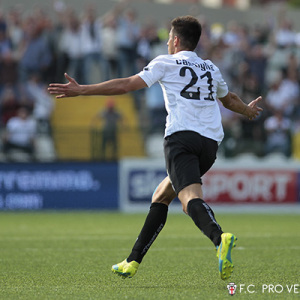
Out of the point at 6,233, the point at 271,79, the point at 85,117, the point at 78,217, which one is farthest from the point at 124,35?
the point at 6,233

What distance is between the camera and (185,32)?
6.15 metres

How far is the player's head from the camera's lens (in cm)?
609

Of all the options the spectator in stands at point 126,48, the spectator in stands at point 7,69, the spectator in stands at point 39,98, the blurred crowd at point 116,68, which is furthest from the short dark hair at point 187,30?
the spectator in stands at point 126,48

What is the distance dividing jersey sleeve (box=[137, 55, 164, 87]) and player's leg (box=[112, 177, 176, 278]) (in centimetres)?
96

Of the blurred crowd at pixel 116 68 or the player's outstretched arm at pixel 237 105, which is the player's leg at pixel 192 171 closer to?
the player's outstretched arm at pixel 237 105

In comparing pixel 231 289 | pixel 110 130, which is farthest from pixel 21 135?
pixel 231 289

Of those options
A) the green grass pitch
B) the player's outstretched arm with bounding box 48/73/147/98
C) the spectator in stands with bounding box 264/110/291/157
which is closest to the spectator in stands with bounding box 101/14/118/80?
the spectator in stands with bounding box 264/110/291/157

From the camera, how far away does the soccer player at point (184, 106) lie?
5855 mm

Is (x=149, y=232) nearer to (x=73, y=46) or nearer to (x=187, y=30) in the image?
(x=187, y=30)

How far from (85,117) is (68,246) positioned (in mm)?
9083

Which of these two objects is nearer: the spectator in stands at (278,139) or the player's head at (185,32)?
the player's head at (185,32)

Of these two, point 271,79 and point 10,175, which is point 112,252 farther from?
point 271,79

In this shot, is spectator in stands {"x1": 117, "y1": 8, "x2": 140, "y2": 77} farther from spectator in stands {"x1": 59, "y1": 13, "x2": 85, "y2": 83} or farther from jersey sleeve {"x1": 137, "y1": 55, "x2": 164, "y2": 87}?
jersey sleeve {"x1": 137, "y1": 55, "x2": 164, "y2": 87}

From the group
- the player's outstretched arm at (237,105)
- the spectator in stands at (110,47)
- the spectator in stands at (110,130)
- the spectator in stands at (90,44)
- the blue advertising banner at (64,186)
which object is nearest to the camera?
the player's outstretched arm at (237,105)
